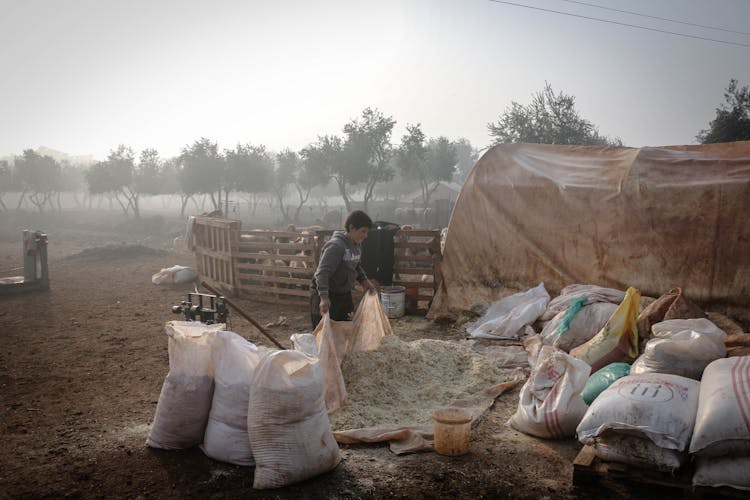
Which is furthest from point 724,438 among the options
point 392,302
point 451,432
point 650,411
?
point 392,302

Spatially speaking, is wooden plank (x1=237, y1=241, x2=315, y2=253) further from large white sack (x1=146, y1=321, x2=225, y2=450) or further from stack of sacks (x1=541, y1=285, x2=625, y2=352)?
large white sack (x1=146, y1=321, x2=225, y2=450)

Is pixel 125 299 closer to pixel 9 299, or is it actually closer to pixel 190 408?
pixel 9 299

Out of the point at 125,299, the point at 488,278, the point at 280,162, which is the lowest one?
the point at 125,299

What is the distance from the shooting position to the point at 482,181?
8461mm

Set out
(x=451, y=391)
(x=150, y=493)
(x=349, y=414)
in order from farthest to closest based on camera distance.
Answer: (x=451, y=391) → (x=349, y=414) → (x=150, y=493)

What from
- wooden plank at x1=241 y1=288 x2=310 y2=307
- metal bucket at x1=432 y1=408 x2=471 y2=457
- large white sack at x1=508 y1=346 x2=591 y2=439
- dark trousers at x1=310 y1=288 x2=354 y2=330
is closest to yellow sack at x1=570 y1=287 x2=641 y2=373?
large white sack at x1=508 y1=346 x2=591 y2=439

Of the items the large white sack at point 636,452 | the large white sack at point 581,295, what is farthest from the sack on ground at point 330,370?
the large white sack at point 581,295

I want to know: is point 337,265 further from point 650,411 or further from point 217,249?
point 217,249

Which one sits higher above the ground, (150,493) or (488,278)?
(488,278)

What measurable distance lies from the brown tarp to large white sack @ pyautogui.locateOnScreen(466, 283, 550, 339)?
0.42 m

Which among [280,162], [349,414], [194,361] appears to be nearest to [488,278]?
[349,414]

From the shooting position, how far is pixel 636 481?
2.96 m

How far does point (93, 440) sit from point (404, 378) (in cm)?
279

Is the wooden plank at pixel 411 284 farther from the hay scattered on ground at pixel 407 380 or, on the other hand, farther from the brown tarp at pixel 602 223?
the hay scattered on ground at pixel 407 380
